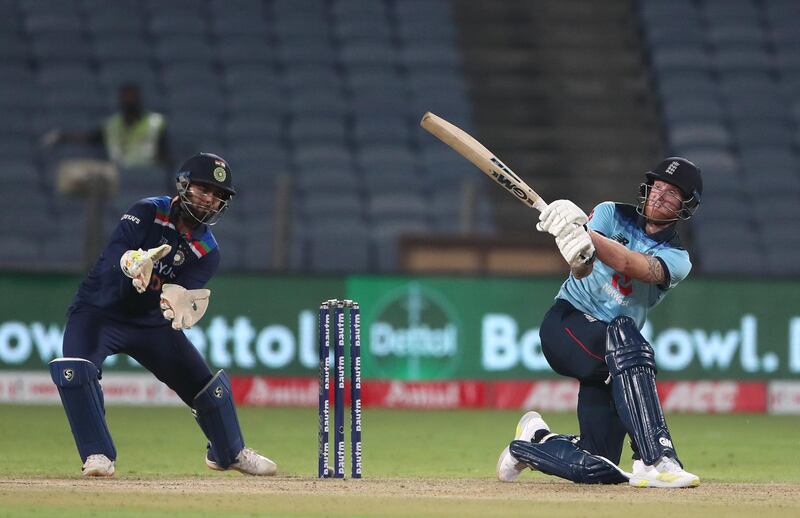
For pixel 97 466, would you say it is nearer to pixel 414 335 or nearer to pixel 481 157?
pixel 481 157

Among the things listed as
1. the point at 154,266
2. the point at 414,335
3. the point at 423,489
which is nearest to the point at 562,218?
the point at 423,489

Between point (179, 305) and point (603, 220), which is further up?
point (603, 220)

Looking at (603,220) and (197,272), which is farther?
(197,272)

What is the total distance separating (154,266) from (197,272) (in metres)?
0.24

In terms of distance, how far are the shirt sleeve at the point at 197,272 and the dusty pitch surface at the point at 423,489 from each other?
91 centimetres

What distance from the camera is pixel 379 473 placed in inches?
309

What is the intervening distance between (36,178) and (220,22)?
3510 millimetres

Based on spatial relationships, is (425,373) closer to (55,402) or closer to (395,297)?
(395,297)

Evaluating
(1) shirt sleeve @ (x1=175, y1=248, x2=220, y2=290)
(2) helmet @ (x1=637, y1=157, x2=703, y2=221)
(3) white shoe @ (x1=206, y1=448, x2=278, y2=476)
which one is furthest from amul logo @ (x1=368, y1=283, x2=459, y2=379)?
(2) helmet @ (x1=637, y1=157, x2=703, y2=221)

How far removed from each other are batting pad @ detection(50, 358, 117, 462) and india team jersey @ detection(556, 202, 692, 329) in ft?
7.40

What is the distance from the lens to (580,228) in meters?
6.51

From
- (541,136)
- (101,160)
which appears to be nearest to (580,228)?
(101,160)

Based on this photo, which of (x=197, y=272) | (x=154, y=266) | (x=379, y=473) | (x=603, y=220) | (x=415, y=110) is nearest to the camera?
(x=603, y=220)

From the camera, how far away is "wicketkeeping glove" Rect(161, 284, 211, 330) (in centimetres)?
694
